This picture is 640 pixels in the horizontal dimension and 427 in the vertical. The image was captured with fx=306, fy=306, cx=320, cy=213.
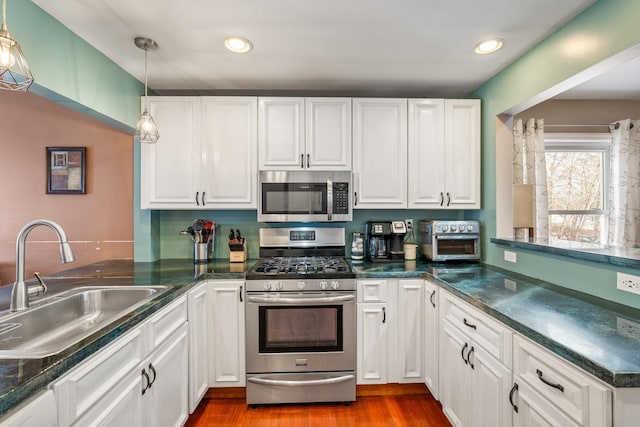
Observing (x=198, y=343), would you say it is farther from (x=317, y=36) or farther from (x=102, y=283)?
(x=317, y=36)

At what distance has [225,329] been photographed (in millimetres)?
2178

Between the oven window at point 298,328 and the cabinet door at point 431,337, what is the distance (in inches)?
24.3

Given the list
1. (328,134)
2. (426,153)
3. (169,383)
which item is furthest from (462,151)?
(169,383)

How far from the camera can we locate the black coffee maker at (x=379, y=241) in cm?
262

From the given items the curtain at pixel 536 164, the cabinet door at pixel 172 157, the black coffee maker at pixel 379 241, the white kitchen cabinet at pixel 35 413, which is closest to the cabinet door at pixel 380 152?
the black coffee maker at pixel 379 241

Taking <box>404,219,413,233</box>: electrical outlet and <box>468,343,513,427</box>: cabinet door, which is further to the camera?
<box>404,219,413,233</box>: electrical outlet

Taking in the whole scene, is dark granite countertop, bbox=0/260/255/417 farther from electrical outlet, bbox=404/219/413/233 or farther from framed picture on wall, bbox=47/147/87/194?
electrical outlet, bbox=404/219/413/233

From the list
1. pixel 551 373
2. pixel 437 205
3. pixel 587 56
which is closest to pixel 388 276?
pixel 437 205

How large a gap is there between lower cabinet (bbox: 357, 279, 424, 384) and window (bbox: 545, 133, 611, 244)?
6.69ft

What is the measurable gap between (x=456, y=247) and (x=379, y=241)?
2.05 ft

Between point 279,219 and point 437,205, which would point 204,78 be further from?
point 437,205

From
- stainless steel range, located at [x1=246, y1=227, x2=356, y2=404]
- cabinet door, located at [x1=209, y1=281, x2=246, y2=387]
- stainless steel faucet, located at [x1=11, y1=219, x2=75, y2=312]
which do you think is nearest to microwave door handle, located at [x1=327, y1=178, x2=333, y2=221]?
stainless steel range, located at [x1=246, y1=227, x2=356, y2=404]

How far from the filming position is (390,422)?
6.66 ft

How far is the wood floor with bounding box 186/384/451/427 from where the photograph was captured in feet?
6.65
